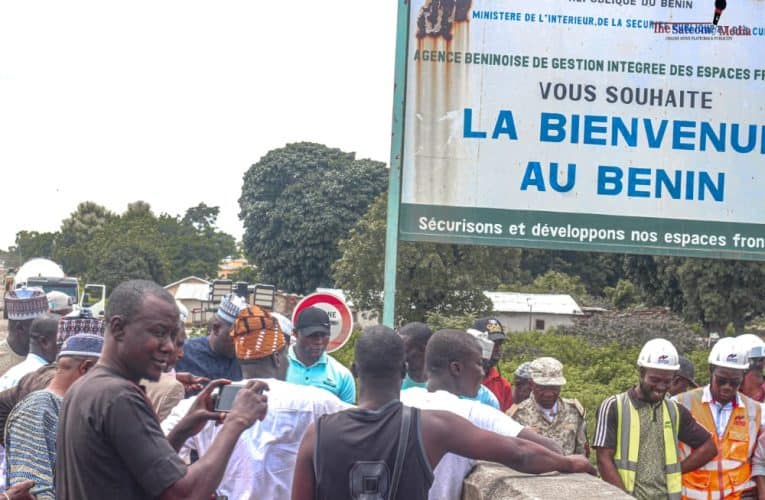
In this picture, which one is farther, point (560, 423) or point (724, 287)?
point (724, 287)

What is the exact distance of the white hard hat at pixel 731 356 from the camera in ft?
18.6

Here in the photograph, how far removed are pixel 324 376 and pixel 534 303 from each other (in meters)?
38.6

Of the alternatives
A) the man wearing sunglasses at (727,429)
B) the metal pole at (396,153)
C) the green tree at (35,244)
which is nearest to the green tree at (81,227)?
the green tree at (35,244)

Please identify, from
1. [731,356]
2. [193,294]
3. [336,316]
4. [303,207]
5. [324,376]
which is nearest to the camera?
[731,356]

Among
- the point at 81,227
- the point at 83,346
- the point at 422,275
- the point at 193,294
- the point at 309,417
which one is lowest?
the point at 193,294

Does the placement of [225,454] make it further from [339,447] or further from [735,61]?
[735,61]

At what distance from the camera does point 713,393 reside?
579 cm

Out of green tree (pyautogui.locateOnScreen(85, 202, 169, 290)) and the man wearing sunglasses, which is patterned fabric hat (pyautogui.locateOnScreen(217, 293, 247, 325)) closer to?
the man wearing sunglasses

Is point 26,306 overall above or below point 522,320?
above

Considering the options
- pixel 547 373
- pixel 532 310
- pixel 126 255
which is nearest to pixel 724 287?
pixel 532 310

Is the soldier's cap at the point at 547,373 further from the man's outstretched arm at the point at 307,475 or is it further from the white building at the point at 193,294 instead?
the white building at the point at 193,294

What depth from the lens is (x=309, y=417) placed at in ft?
13.1

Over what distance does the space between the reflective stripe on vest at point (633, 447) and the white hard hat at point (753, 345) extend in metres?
0.95

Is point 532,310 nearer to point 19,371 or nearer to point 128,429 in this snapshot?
point 19,371
